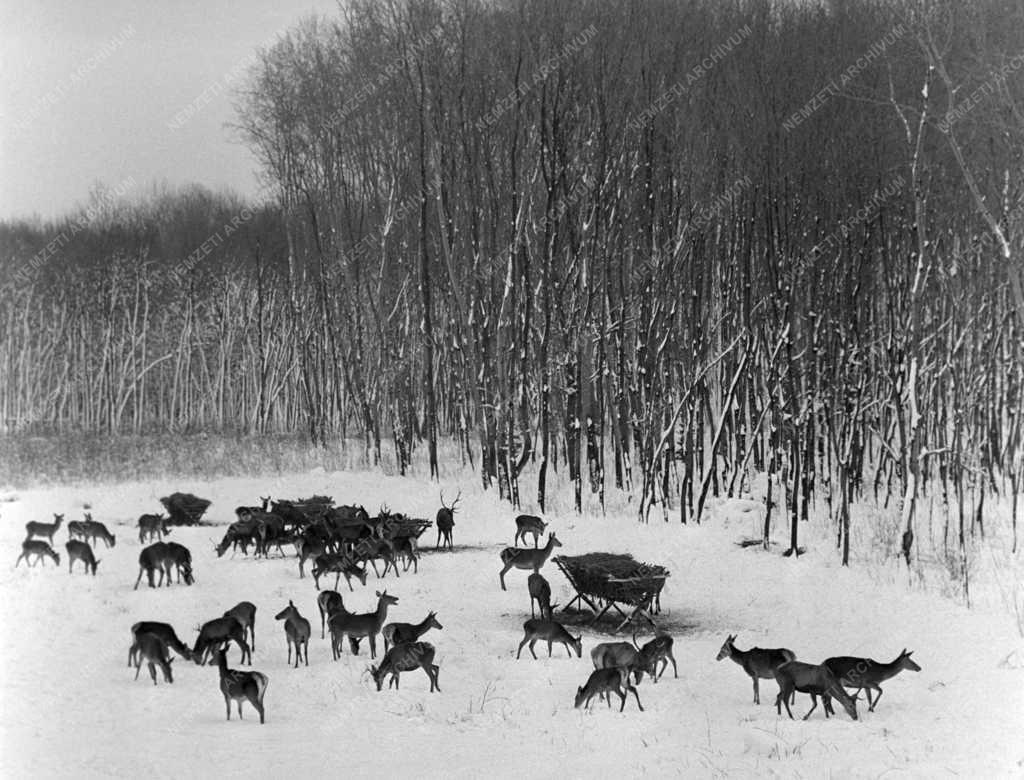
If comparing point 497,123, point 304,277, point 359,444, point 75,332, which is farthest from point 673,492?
point 75,332

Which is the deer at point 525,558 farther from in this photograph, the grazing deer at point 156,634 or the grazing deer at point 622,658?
the grazing deer at point 156,634

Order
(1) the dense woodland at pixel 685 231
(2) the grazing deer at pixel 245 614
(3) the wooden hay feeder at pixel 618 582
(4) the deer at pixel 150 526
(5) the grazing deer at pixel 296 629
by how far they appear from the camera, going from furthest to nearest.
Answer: (1) the dense woodland at pixel 685 231 → (4) the deer at pixel 150 526 → (3) the wooden hay feeder at pixel 618 582 → (2) the grazing deer at pixel 245 614 → (5) the grazing deer at pixel 296 629

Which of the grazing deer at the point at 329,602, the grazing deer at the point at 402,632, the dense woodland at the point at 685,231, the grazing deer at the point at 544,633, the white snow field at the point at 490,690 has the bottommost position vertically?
the white snow field at the point at 490,690

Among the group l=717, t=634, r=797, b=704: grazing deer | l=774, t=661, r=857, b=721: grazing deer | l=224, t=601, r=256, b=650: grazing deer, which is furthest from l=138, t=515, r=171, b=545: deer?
l=774, t=661, r=857, b=721: grazing deer

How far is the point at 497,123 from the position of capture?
2492 cm

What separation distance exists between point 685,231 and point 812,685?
13657 millimetres

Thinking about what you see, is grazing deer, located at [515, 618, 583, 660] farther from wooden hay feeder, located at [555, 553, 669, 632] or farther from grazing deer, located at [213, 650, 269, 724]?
grazing deer, located at [213, 650, 269, 724]

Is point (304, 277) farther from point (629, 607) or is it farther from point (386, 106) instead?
point (629, 607)

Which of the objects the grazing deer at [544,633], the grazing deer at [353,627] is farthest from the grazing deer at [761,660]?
the grazing deer at [353,627]

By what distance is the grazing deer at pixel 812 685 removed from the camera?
8953 mm

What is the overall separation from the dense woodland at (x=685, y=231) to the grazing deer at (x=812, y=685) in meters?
6.46

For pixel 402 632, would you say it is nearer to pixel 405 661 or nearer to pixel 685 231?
pixel 405 661

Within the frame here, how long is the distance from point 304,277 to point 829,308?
22.8 metres

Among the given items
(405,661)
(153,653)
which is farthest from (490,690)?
(153,653)
